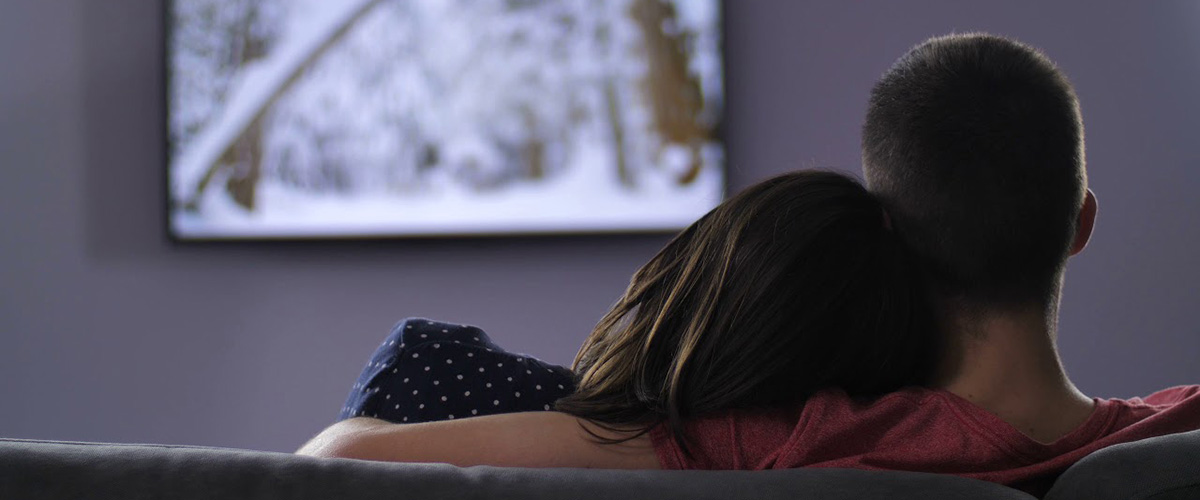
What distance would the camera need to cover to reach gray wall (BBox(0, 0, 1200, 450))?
2.26 m

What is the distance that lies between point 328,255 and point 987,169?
1.85 meters

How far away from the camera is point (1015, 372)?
0.90m

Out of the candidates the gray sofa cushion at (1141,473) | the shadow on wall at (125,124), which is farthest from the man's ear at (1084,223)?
the shadow on wall at (125,124)

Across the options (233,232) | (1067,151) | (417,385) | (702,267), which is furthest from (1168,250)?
(233,232)

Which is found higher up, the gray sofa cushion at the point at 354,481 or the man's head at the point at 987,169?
the man's head at the point at 987,169

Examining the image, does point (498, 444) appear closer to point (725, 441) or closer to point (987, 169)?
point (725, 441)

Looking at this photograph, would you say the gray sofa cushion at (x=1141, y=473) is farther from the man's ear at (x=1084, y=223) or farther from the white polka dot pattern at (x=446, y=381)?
the white polka dot pattern at (x=446, y=381)

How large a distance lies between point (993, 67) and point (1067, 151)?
100 mm

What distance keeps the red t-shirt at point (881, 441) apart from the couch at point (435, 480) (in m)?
0.16

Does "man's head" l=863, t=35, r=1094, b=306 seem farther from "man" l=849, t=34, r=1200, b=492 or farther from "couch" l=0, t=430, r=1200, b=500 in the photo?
"couch" l=0, t=430, r=1200, b=500

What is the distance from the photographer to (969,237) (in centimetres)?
88

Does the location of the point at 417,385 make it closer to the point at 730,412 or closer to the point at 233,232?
the point at 730,412

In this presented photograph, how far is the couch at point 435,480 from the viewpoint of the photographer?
0.57 m

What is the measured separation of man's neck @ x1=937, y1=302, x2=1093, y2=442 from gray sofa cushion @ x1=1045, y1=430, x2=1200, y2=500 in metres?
0.24
